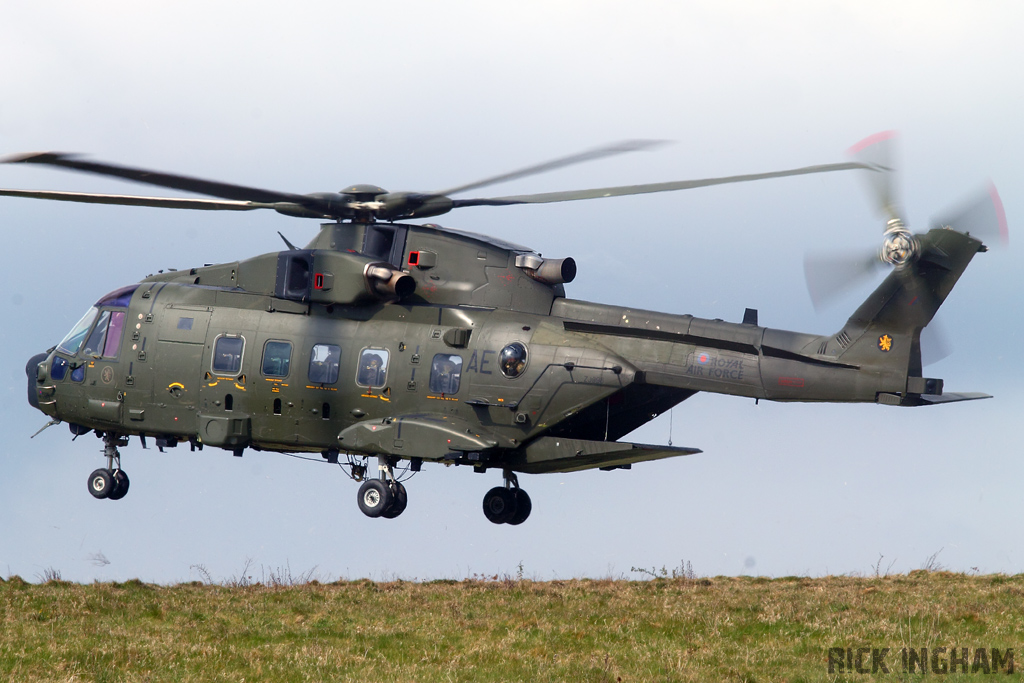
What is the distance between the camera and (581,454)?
749 inches

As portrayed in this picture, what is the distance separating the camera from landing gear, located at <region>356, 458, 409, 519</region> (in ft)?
66.1

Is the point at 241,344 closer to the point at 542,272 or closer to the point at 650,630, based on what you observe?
the point at 542,272

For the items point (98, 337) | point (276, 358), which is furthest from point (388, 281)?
point (98, 337)

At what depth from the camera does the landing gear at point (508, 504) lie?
69.8 feet

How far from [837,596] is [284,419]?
11.2 meters

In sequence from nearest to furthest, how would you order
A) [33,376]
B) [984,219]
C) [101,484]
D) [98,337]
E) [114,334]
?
[984,219], [114,334], [98,337], [101,484], [33,376]

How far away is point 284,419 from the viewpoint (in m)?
20.9

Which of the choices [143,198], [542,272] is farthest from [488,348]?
[143,198]

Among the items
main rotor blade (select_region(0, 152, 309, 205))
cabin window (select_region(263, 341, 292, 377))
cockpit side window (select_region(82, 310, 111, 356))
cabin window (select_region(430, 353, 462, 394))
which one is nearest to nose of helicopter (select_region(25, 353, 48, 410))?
cockpit side window (select_region(82, 310, 111, 356))

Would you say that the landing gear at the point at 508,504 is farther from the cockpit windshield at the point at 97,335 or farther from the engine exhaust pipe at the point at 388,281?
the cockpit windshield at the point at 97,335

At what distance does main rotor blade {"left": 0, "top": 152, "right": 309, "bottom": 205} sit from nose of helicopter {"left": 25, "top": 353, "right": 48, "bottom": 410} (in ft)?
22.3

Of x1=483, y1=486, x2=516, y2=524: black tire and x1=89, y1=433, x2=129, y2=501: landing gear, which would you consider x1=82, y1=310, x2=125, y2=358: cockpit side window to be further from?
x1=483, y1=486, x2=516, y2=524: black tire

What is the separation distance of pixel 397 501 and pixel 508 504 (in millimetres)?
2221

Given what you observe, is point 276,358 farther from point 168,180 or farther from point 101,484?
point 101,484
